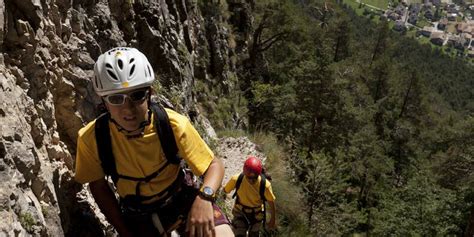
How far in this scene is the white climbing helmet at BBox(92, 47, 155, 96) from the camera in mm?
3197

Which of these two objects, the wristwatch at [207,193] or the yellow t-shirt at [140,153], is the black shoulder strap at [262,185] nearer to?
the yellow t-shirt at [140,153]

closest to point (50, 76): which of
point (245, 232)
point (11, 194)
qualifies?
point (11, 194)

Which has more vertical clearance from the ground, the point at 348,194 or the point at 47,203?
the point at 47,203

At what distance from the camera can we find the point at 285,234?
1205cm

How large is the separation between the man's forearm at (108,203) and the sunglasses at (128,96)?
0.83 meters

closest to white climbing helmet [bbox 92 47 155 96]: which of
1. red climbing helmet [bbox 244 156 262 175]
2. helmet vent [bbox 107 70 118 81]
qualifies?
helmet vent [bbox 107 70 118 81]

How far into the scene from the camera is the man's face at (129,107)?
3.20 metres

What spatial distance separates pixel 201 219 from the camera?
3326mm

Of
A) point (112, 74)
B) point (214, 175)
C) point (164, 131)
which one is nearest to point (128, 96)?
point (112, 74)

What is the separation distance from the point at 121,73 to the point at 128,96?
179 mm

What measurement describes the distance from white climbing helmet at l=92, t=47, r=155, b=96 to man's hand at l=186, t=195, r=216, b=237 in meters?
1.04

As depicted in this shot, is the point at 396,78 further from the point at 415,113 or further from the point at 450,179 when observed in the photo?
the point at 450,179

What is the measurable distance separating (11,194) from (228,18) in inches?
1068

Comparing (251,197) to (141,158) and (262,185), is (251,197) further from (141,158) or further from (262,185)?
(141,158)
